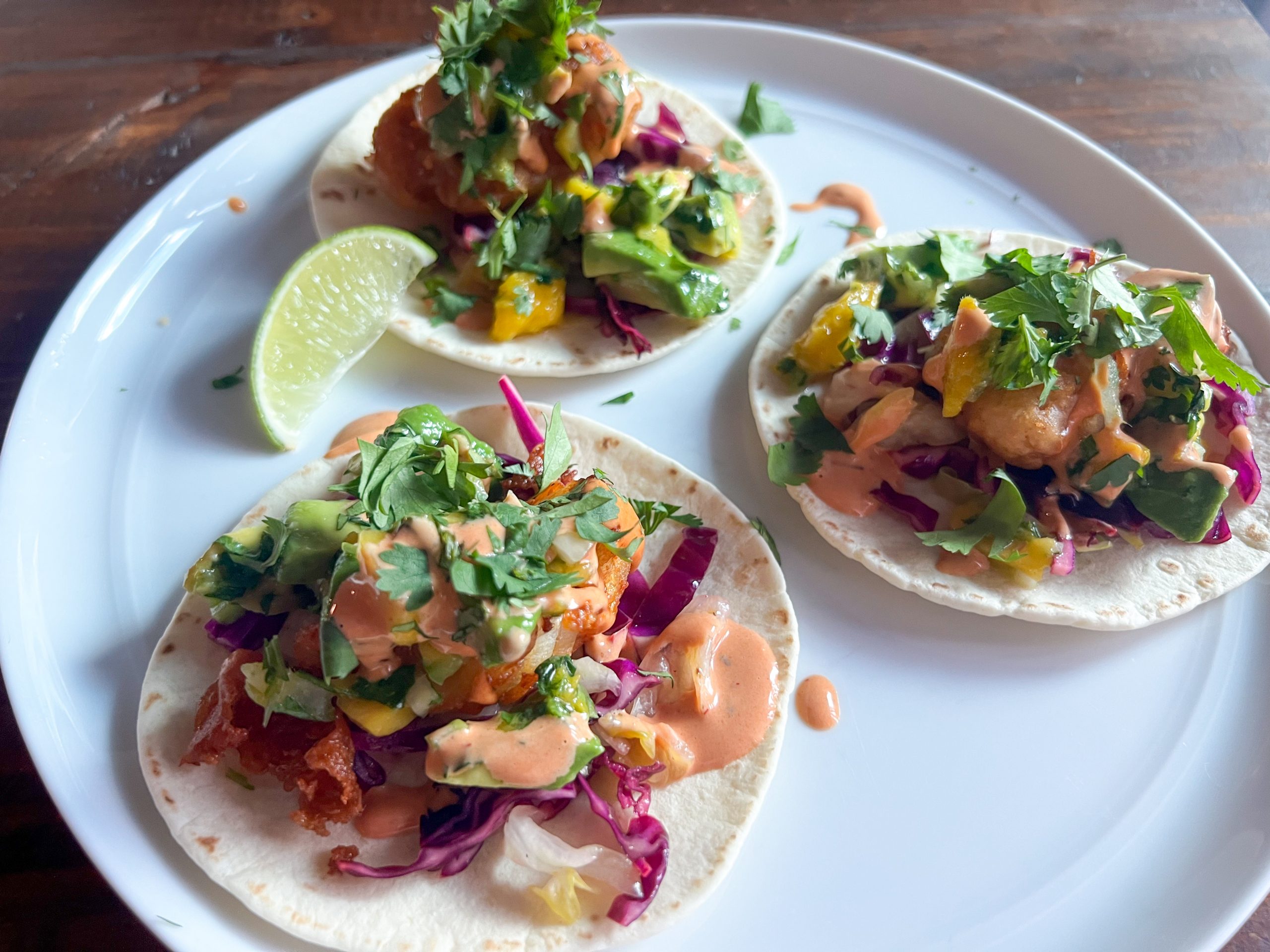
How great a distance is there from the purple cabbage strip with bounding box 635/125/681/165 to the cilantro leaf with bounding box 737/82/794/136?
0.47 meters

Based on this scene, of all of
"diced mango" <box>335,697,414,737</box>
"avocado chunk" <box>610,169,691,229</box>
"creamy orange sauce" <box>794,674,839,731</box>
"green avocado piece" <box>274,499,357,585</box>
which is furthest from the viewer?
"avocado chunk" <box>610,169,691,229</box>

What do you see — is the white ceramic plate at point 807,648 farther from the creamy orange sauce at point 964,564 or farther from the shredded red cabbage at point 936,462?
the shredded red cabbage at point 936,462

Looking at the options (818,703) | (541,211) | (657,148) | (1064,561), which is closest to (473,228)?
(541,211)

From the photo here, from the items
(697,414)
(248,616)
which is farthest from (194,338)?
(697,414)

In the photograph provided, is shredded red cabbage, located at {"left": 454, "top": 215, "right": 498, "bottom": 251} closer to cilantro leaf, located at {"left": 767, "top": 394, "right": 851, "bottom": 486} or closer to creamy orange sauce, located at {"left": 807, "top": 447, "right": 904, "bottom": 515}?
cilantro leaf, located at {"left": 767, "top": 394, "right": 851, "bottom": 486}

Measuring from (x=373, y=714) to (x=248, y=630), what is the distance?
0.51m

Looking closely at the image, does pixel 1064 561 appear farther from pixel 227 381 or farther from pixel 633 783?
pixel 227 381

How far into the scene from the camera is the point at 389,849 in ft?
7.61

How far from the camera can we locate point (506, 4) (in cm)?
312

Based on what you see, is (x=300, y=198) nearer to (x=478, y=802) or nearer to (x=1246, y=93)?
(x=478, y=802)

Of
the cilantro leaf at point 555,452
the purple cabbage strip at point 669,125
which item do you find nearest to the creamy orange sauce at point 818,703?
the cilantro leaf at point 555,452

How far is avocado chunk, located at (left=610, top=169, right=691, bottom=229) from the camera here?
10.9 ft

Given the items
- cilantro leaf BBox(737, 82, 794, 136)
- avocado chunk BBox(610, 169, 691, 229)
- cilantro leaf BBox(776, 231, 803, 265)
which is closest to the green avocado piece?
avocado chunk BBox(610, 169, 691, 229)

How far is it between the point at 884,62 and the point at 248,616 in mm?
3591
